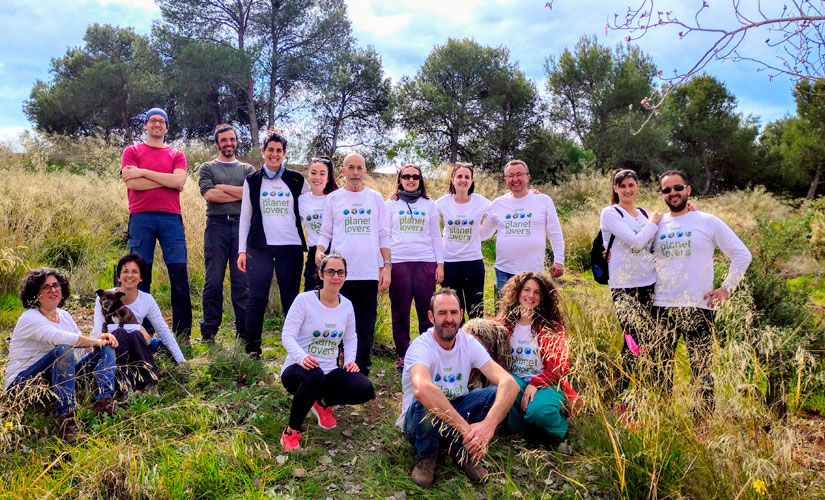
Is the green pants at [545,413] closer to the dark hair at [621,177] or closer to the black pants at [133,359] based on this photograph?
the dark hair at [621,177]

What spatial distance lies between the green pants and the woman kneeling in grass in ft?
3.06

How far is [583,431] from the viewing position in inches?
117

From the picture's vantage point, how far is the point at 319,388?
328 centimetres

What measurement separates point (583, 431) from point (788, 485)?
949mm

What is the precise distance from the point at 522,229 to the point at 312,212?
174 cm

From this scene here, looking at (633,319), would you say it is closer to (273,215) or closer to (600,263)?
(600,263)

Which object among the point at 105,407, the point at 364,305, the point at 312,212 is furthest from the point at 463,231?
the point at 105,407

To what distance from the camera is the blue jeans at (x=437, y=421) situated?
292 centimetres

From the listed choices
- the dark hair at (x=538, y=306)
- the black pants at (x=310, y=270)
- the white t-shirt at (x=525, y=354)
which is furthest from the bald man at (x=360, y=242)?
the white t-shirt at (x=525, y=354)

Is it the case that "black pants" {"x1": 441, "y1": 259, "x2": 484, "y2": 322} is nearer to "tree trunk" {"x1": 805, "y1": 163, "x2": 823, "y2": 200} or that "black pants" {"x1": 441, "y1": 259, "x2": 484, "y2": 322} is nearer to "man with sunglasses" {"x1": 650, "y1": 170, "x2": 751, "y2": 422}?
"man with sunglasses" {"x1": 650, "y1": 170, "x2": 751, "y2": 422}

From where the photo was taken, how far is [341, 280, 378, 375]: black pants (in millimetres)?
4170

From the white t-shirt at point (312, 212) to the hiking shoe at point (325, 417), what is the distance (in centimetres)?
147

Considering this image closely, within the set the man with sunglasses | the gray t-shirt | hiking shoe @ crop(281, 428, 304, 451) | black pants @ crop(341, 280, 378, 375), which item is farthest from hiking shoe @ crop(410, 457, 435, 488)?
the gray t-shirt

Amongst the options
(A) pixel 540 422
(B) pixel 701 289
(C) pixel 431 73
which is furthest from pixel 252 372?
(C) pixel 431 73
